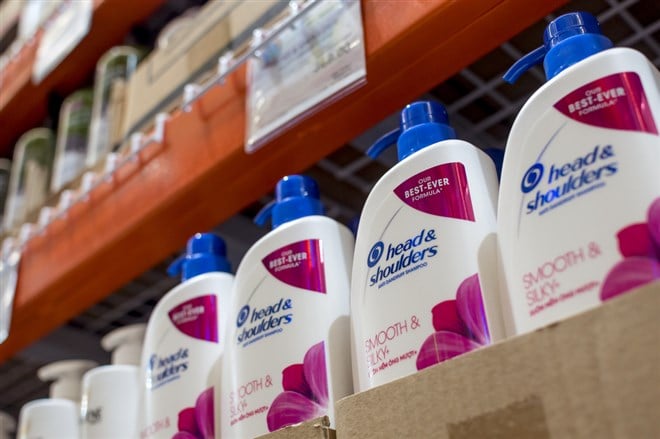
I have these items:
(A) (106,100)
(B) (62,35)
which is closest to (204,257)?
(A) (106,100)

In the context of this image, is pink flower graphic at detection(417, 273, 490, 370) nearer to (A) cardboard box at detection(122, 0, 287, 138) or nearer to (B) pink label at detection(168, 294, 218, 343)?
(B) pink label at detection(168, 294, 218, 343)

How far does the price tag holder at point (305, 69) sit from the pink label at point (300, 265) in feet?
0.47

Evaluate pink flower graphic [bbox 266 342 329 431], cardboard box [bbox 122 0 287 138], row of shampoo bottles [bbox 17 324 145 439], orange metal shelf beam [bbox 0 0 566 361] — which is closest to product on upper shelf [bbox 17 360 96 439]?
row of shampoo bottles [bbox 17 324 145 439]

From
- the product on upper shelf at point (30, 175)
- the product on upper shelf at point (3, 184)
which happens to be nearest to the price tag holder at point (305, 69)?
the product on upper shelf at point (30, 175)

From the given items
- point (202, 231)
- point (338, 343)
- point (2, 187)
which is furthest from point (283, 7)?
point (2, 187)

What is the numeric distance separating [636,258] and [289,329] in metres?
0.28

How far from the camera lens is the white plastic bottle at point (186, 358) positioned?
0.65 m

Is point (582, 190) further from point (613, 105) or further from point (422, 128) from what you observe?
point (422, 128)

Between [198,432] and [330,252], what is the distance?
198 mm

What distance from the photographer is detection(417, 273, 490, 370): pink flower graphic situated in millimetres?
465

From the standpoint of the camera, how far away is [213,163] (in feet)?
2.63

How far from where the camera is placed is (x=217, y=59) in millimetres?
894

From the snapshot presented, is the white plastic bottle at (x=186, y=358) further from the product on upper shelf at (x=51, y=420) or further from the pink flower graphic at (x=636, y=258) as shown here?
the pink flower graphic at (x=636, y=258)

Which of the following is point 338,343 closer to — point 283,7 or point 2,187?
point 283,7
